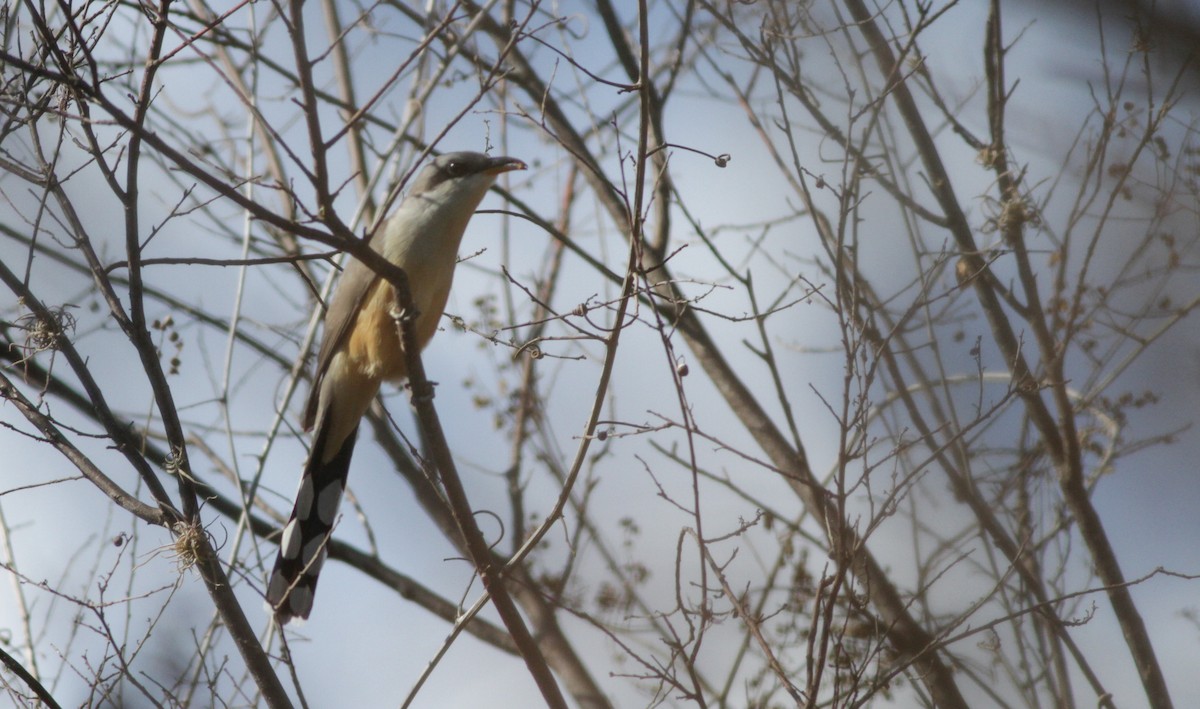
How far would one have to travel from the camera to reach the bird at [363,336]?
4.47 metres

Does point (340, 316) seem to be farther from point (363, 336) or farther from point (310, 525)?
point (310, 525)

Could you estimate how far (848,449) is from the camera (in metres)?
3.10

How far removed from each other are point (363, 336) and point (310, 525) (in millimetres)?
839

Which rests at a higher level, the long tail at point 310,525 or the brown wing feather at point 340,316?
the brown wing feather at point 340,316

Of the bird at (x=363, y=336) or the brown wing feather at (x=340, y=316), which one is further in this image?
the brown wing feather at (x=340, y=316)

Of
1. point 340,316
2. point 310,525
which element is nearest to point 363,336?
point 340,316

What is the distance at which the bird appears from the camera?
4.47 m

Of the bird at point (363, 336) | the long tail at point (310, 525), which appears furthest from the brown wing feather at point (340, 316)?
the long tail at point (310, 525)

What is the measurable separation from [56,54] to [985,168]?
10.7 feet

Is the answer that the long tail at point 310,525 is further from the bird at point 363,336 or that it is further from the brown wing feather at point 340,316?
the brown wing feather at point 340,316

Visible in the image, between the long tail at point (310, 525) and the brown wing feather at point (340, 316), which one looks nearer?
the long tail at point (310, 525)

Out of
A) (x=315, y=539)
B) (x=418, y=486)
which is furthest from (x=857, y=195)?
(x=418, y=486)

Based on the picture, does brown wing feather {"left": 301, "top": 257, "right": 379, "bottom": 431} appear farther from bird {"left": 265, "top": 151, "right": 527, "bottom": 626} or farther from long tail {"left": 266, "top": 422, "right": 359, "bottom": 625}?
long tail {"left": 266, "top": 422, "right": 359, "bottom": 625}

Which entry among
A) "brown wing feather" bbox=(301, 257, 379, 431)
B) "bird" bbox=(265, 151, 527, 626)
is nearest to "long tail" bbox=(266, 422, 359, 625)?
"bird" bbox=(265, 151, 527, 626)
